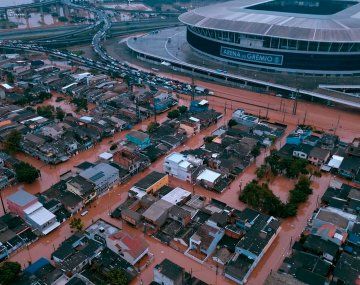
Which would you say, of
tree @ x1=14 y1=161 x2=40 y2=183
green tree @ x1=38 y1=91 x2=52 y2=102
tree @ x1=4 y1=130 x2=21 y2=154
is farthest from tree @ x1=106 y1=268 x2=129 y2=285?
green tree @ x1=38 y1=91 x2=52 y2=102

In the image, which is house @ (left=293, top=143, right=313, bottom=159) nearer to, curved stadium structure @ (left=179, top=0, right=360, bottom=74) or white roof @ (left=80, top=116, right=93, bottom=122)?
curved stadium structure @ (left=179, top=0, right=360, bottom=74)

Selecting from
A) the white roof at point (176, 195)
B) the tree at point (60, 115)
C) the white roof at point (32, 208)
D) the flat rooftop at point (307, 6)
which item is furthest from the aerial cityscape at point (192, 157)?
the flat rooftop at point (307, 6)

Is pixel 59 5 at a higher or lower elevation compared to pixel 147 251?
higher

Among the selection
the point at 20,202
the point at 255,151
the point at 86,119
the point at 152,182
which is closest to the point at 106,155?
the point at 152,182

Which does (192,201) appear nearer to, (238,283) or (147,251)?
(147,251)

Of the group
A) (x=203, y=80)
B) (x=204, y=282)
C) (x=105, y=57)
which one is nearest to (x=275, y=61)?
(x=203, y=80)

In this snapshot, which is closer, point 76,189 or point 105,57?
point 76,189

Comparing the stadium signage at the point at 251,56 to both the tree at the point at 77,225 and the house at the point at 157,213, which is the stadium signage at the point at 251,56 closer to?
the house at the point at 157,213
